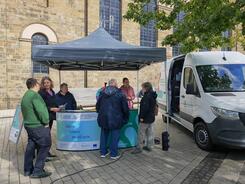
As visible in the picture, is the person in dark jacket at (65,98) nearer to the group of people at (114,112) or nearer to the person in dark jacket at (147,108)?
the group of people at (114,112)

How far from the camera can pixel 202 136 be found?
827cm

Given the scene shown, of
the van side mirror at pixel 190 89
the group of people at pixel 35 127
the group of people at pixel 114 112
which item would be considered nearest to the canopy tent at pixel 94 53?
the group of people at pixel 114 112

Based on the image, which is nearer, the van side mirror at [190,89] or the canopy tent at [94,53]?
the canopy tent at [94,53]

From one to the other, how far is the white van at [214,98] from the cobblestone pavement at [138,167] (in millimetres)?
584

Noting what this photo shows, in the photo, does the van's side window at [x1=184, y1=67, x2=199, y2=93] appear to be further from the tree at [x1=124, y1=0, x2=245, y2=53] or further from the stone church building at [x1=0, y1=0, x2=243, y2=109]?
the stone church building at [x1=0, y1=0, x2=243, y2=109]

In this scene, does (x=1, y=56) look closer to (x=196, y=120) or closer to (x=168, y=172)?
(x=196, y=120)

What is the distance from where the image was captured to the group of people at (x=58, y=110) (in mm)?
5793

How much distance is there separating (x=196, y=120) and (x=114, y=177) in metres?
3.56

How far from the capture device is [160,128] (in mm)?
11586

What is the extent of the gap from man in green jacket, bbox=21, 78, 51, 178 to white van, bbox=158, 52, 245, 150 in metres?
3.88

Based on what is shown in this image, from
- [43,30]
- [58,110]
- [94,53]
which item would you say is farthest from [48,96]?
[43,30]

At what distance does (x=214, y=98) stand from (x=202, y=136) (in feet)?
3.82

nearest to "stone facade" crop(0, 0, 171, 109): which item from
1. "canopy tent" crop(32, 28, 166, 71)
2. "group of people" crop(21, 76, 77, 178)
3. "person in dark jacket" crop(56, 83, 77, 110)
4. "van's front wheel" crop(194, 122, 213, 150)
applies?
"person in dark jacket" crop(56, 83, 77, 110)

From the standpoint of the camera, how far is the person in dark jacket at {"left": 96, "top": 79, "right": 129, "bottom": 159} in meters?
7.07
